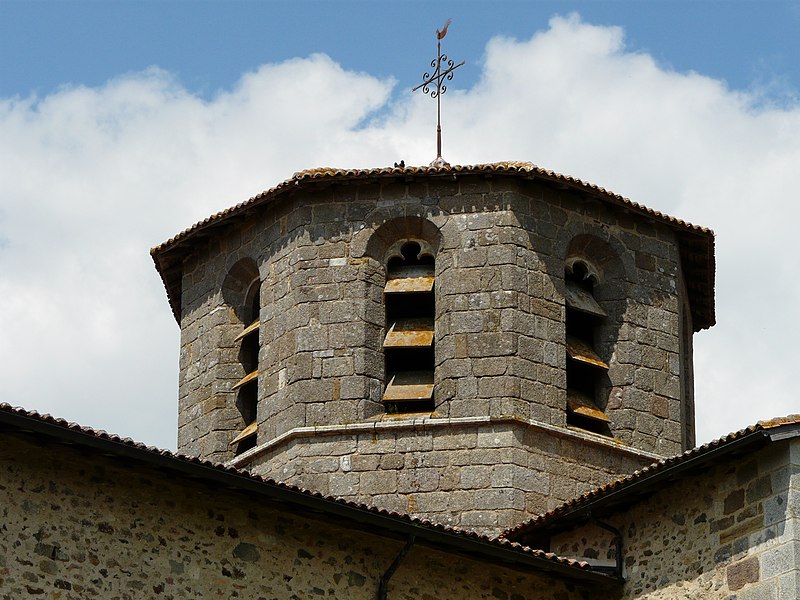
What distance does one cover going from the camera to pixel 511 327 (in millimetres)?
19922

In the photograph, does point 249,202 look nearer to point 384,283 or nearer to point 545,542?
point 384,283

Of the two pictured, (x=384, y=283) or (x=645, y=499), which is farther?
(x=384, y=283)

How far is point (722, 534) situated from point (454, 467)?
3948 mm

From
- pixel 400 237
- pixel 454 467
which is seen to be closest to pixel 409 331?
pixel 400 237

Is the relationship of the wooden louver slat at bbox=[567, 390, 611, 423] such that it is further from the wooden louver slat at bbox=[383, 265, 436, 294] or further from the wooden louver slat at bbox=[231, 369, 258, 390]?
the wooden louver slat at bbox=[231, 369, 258, 390]

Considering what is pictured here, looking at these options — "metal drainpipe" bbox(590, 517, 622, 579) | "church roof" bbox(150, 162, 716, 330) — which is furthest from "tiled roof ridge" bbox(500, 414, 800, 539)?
"church roof" bbox(150, 162, 716, 330)

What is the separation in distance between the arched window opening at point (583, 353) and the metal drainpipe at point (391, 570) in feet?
14.1

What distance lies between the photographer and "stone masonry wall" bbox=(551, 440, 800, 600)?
15.5 metres

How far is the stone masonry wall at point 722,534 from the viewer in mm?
15477

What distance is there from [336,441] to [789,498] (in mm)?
5582

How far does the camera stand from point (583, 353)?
2056 cm

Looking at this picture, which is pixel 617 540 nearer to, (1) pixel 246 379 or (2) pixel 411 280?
(2) pixel 411 280

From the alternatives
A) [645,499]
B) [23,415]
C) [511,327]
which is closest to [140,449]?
[23,415]

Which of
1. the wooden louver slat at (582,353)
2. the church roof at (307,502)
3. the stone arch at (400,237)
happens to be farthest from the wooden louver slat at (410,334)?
the church roof at (307,502)
